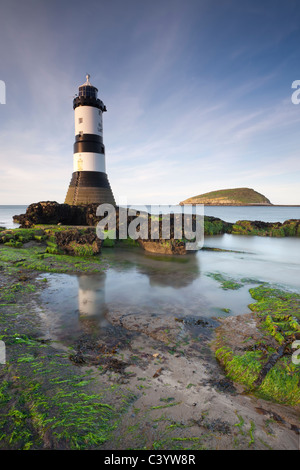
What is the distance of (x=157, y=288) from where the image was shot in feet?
25.5

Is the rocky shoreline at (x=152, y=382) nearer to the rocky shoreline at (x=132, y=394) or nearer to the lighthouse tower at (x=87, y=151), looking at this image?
the rocky shoreline at (x=132, y=394)

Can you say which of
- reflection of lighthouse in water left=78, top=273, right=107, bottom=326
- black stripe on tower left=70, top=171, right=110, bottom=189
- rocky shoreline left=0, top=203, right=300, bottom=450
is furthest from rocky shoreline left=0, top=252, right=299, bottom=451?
black stripe on tower left=70, top=171, right=110, bottom=189

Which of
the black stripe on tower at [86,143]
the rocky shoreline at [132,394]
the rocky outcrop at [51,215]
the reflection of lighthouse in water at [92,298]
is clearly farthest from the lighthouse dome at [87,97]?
the rocky shoreline at [132,394]

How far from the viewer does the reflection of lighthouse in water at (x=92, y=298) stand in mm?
5529

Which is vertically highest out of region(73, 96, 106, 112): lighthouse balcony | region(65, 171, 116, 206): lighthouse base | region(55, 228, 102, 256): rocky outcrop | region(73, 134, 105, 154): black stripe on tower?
region(73, 96, 106, 112): lighthouse balcony

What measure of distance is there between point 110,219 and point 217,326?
15208 millimetres

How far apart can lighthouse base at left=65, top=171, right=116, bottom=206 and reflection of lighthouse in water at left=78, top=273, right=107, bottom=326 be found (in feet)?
65.5

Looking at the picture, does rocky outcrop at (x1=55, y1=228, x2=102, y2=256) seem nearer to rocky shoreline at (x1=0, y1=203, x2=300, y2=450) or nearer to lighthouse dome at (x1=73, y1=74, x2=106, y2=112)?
rocky shoreline at (x1=0, y1=203, x2=300, y2=450)

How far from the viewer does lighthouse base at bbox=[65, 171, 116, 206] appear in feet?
89.7

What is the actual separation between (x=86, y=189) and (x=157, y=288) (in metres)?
22.5

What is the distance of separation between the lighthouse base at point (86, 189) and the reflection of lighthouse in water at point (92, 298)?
19955 mm

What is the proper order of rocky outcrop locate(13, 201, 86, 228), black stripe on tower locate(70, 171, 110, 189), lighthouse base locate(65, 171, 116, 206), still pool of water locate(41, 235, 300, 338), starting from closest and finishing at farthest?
1. still pool of water locate(41, 235, 300, 338)
2. rocky outcrop locate(13, 201, 86, 228)
3. lighthouse base locate(65, 171, 116, 206)
4. black stripe on tower locate(70, 171, 110, 189)
